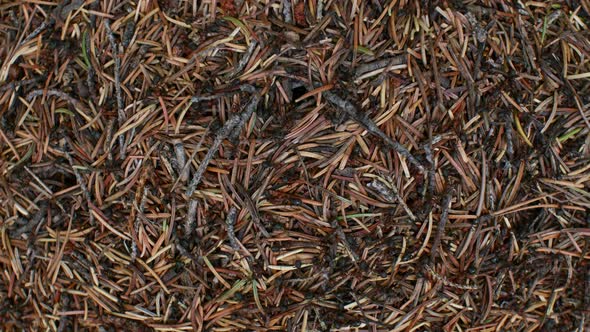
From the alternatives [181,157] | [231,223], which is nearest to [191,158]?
[181,157]

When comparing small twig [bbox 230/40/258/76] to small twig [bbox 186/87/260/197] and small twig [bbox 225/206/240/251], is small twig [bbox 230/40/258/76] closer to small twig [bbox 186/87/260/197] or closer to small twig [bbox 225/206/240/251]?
small twig [bbox 186/87/260/197]

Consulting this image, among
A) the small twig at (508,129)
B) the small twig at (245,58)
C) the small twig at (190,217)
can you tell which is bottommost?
the small twig at (190,217)

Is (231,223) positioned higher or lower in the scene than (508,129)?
lower

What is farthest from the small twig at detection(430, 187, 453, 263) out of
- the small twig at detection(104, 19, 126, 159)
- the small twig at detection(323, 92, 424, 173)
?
the small twig at detection(104, 19, 126, 159)

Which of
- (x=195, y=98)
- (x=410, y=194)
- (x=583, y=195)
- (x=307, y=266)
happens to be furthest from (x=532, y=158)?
(x=195, y=98)

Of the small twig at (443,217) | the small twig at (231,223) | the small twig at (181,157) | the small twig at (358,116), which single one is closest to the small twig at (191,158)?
the small twig at (181,157)

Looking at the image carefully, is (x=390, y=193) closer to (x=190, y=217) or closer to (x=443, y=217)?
(x=443, y=217)

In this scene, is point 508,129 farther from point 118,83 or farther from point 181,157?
point 118,83

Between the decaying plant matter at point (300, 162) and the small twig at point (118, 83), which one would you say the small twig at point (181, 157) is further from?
the small twig at point (118, 83)

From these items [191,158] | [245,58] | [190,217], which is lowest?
[190,217]
